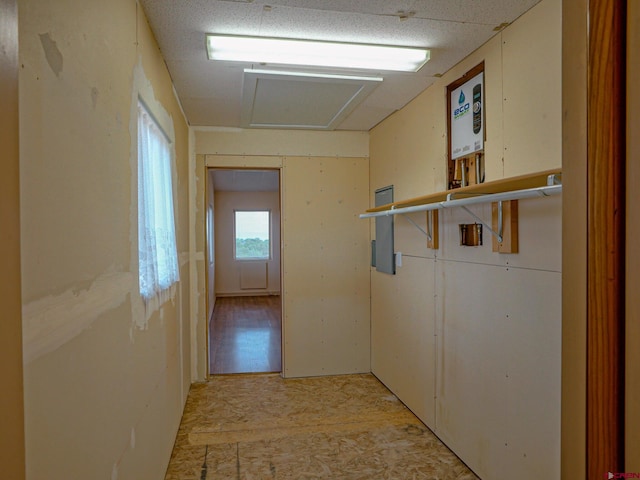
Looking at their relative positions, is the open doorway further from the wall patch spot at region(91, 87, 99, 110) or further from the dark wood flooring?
the wall patch spot at region(91, 87, 99, 110)

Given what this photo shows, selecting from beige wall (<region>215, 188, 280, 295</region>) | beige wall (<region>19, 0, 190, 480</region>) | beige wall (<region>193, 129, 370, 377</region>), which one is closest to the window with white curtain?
beige wall (<region>19, 0, 190, 480</region>)

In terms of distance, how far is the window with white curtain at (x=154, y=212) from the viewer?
6.54ft

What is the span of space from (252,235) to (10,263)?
980 cm

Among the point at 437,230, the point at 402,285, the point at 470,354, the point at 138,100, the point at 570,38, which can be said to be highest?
the point at 138,100

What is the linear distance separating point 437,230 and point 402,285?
0.81m

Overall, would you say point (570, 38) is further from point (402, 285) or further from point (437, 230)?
point (402, 285)

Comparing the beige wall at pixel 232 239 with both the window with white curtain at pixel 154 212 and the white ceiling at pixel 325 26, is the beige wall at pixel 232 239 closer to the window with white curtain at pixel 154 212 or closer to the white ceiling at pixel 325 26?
the white ceiling at pixel 325 26

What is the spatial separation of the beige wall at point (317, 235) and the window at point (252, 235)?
19.8 ft

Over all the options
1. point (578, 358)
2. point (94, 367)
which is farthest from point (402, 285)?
point (578, 358)

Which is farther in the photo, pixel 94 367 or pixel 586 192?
Result: pixel 94 367

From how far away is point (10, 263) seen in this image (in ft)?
2.31

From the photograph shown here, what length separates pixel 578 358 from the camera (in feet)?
1.62

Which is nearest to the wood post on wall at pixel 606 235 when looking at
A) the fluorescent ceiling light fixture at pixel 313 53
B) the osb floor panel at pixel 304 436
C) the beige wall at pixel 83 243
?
the beige wall at pixel 83 243
